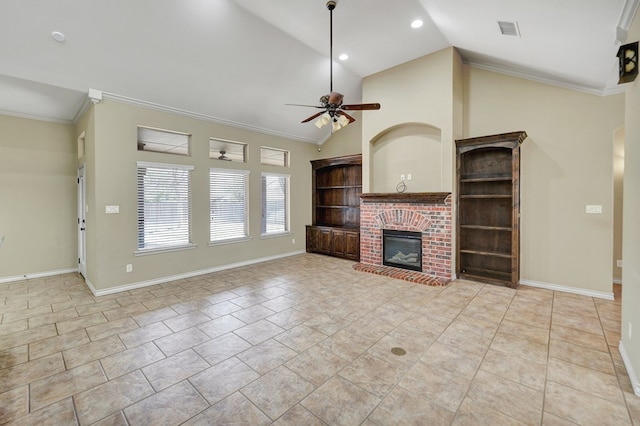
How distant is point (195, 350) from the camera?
2.76 meters

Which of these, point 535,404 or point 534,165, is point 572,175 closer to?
point 534,165

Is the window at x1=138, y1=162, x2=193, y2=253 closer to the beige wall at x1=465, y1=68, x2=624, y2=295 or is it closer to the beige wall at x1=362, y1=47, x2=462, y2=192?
the beige wall at x1=362, y1=47, x2=462, y2=192

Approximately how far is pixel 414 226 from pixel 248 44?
412 cm

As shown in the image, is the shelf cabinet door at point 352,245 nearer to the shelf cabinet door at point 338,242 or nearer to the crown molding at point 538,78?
the shelf cabinet door at point 338,242

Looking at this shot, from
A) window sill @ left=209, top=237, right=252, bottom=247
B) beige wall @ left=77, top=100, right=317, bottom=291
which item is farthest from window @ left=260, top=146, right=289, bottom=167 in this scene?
window sill @ left=209, top=237, right=252, bottom=247

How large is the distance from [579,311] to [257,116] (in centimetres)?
616

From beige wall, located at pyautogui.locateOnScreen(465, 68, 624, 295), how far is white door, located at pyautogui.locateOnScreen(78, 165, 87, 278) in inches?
289

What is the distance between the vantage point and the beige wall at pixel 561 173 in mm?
4086

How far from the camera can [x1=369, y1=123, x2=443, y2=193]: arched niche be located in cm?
519

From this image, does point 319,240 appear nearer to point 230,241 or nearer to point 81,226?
point 230,241

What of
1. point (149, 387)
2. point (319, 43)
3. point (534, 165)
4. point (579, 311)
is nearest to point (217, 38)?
point (319, 43)

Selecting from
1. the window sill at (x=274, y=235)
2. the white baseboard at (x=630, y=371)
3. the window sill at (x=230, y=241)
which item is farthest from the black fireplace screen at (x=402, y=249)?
the window sill at (x=230, y=241)

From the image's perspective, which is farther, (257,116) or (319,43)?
(257,116)

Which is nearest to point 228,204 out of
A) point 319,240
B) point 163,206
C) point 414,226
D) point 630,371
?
point 163,206
